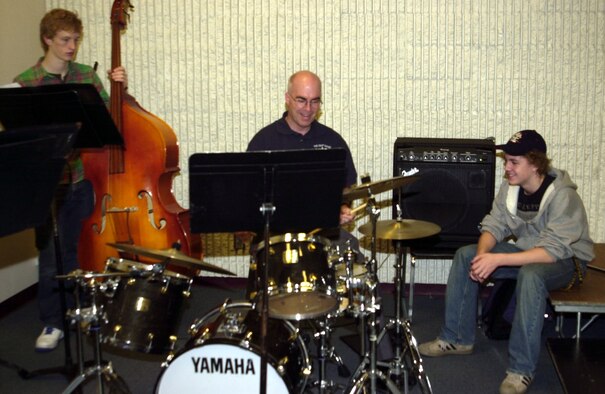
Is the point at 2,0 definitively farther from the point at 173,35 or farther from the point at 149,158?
the point at 149,158

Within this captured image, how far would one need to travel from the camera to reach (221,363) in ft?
9.61

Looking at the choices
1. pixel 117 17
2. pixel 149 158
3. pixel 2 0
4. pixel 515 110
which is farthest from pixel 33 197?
pixel 515 110

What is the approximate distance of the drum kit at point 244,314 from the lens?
2.94 metres

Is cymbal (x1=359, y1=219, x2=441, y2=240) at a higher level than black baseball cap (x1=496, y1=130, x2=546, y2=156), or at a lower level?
lower

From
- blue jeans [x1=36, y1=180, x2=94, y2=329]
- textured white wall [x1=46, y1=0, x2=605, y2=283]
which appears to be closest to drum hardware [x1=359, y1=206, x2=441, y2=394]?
textured white wall [x1=46, y1=0, x2=605, y2=283]

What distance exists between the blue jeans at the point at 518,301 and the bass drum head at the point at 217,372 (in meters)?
1.39

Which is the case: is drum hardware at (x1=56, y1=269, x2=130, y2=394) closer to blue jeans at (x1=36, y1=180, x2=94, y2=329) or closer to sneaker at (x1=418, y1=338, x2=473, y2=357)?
blue jeans at (x1=36, y1=180, x2=94, y2=329)

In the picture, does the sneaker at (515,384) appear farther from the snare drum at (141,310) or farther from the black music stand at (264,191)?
the snare drum at (141,310)

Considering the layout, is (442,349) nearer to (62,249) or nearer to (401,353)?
(401,353)

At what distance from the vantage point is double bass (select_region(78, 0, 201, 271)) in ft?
12.9

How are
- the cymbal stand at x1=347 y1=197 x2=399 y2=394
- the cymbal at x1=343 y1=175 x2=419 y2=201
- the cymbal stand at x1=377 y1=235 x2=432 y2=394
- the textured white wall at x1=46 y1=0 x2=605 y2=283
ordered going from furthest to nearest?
the textured white wall at x1=46 y1=0 x2=605 y2=283 → the cymbal stand at x1=377 y1=235 x2=432 y2=394 → the cymbal at x1=343 y1=175 x2=419 y2=201 → the cymbal stand at x1=347 y1=197 x2=399 y2=394

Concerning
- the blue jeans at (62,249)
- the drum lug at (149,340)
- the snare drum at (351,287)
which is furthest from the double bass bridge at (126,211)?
the snare drum at (351,287)

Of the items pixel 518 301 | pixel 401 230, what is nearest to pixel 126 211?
pixel 401 230

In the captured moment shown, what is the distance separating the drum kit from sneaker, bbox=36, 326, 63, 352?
114 cm
